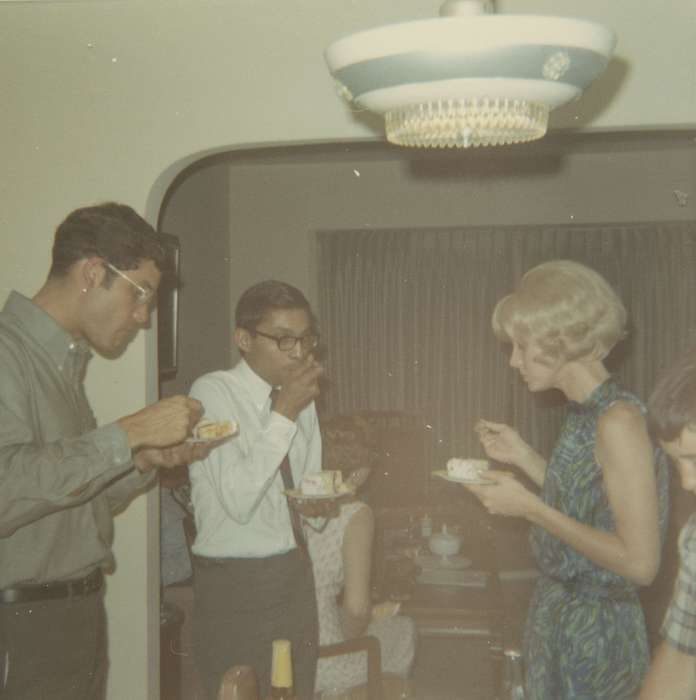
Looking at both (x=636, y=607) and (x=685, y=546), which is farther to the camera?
(x=636, y=607)

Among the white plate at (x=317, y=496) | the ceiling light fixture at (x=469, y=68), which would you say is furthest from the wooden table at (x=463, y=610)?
the ceiling light fixture at (x=469, y=68)

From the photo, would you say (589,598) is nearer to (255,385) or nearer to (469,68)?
(255,385)

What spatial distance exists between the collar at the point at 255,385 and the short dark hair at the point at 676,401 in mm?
1061

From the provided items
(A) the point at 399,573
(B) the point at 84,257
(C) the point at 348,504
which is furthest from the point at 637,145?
(B) the point at 84,257

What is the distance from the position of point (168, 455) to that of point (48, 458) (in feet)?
1.31

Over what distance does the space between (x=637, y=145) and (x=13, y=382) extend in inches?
152

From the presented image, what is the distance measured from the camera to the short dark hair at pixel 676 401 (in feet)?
3.66

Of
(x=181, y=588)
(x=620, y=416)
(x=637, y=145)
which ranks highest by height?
(x=637, y=145)

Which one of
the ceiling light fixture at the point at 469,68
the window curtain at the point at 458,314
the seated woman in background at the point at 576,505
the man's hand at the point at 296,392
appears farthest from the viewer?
the window curtain at the point at 458,314

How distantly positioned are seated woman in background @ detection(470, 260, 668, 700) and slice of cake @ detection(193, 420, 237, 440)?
55 cm

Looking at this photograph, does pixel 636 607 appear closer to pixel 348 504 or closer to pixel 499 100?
pixel 348 504

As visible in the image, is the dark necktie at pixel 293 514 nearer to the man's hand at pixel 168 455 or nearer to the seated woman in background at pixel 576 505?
the man's hand at pixel 168 455

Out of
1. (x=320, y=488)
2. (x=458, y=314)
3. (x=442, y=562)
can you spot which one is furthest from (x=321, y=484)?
(x=458, y=314)

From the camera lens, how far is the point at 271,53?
1851 mm
